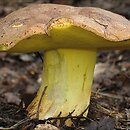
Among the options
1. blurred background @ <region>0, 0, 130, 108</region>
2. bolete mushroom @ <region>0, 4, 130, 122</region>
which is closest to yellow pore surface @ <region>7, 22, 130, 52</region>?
bolete mushroom @ <region>0, 4, 130, 122</region>

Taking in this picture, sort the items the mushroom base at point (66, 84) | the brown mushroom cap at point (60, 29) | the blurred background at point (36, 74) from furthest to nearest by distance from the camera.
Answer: the blurred background at point (36, 74) < the mushroom base at point (66, 84) < the brown mushroom cap at point (60, 29)

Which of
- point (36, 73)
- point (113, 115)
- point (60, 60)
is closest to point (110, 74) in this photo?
point (36, 73)

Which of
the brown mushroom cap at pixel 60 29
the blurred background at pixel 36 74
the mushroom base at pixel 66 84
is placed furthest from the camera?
the blurred background at pixel 36 74

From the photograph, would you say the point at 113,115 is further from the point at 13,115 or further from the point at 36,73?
the point at 36,73

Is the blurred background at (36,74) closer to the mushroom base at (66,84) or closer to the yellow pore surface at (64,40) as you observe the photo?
the mushroom base at (66,84)

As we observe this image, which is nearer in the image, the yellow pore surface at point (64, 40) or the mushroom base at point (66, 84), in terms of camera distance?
the yellow pore surface at point (64, 40)

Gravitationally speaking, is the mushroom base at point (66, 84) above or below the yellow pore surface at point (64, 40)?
below

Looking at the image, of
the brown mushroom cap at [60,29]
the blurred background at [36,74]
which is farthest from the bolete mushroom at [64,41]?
the blurred background at [36,74]

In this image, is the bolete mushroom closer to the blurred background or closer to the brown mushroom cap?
the brown mushroom cap
